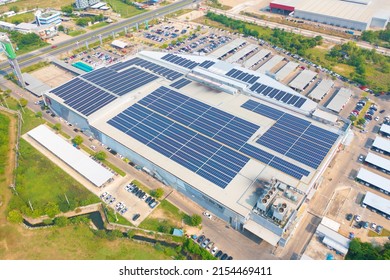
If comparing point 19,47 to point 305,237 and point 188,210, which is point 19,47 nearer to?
point 188,210

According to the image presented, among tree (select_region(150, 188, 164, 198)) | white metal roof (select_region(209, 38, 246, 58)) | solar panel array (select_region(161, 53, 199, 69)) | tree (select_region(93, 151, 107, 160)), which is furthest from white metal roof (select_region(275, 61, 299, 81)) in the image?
tree (select_region(93, 151, 107, 160))

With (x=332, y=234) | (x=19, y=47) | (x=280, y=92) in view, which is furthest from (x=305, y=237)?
(x=19, y=47)

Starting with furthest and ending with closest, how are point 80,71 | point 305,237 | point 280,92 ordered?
1. point 80,71
2. point 280,92
3. point 305,237

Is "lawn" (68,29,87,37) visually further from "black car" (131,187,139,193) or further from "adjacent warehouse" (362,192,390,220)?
"adjacent warehouse" (362,192,390,220)

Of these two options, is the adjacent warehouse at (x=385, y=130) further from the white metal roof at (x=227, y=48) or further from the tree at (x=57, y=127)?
the tree at (x=57, y=127)

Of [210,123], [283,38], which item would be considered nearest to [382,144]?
[210,123]

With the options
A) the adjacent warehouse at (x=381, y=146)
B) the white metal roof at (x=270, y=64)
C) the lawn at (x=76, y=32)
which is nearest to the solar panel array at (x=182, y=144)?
the adjacent warehouse at (x=381, y=146)

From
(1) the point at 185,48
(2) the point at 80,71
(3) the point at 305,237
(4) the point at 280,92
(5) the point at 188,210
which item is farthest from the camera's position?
(1) the point at 185,48
